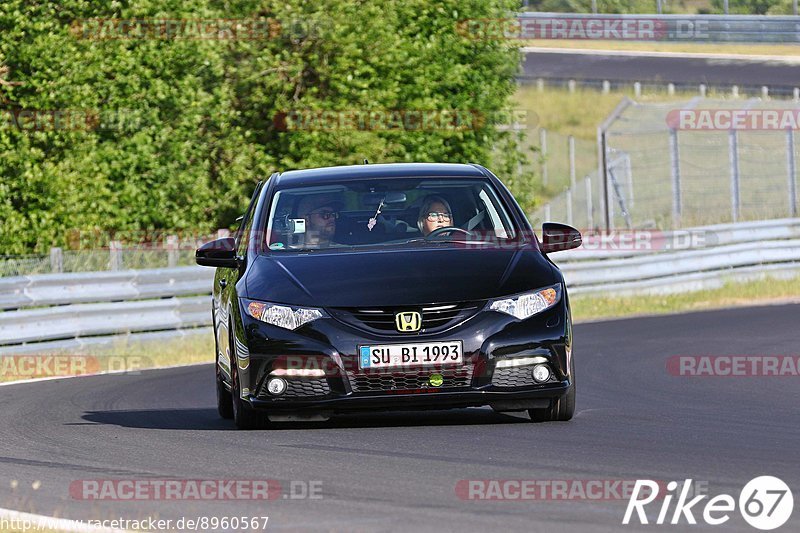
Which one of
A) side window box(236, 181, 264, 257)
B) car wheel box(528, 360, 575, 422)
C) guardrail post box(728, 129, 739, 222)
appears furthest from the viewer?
guardrail post box(728, 129, 739, 222)

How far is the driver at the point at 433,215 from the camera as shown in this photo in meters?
9.99

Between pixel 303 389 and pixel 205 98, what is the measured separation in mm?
20315

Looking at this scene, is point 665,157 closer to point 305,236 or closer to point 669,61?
point 669,61

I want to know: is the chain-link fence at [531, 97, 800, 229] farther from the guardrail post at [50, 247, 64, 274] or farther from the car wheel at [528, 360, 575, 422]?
the car wheel at [528, 360, 575, 422]

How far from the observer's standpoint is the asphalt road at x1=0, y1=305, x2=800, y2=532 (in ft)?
21.6

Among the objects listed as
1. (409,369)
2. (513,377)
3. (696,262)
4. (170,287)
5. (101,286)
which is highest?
(409,369)

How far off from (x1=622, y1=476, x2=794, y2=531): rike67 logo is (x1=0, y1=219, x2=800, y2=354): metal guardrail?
36.2 ft

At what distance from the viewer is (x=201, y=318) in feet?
62.1

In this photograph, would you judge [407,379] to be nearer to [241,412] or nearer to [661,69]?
[241,412]

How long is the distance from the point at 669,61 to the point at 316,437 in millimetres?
53692

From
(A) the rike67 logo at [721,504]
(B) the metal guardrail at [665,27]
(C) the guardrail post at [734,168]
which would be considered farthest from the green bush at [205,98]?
(B) the metal guardrail at [665,27]

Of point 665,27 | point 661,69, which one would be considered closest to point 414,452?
point 661,69

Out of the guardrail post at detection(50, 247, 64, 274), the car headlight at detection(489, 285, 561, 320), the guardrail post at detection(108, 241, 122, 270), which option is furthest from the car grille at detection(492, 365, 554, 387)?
the guardrail post at detection(108, 241, 122, 270)

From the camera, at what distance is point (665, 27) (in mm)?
62781
